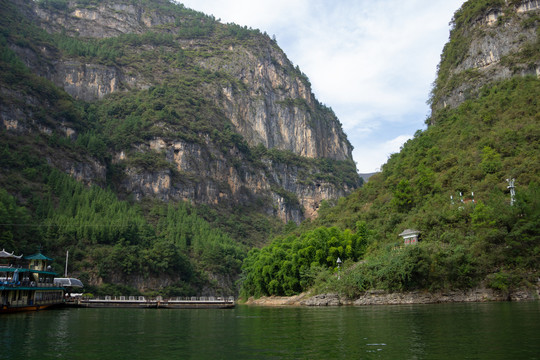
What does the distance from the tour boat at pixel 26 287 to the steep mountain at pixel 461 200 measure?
2930 cm

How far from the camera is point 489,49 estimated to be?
83938mm

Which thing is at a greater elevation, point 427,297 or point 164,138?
point 164,138

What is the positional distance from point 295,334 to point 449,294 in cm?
2616

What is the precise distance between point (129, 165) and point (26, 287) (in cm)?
9123

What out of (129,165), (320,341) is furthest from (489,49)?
(129,165)

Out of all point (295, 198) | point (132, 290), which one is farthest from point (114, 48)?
point (132, 290)

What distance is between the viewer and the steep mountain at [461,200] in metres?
42.7

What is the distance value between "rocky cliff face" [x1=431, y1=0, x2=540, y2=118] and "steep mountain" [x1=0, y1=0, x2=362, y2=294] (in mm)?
67692

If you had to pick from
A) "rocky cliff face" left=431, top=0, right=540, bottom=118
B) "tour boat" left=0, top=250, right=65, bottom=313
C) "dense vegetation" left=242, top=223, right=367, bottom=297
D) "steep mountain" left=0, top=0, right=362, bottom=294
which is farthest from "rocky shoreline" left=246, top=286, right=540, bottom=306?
"steep mountain" left=0, top=0, right=362, bottom=294

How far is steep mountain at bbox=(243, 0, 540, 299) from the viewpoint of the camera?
140 ft

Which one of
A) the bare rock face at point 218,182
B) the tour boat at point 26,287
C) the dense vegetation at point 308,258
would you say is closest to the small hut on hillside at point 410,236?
the dense vegetation at point 308,258

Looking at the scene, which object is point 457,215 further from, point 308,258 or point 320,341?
point 320,341

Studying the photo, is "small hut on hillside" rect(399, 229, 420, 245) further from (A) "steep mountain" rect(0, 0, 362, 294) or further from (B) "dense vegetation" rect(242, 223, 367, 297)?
(A) "steep mountain" rect(0, 0, 362, 294)

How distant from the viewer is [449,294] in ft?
141
